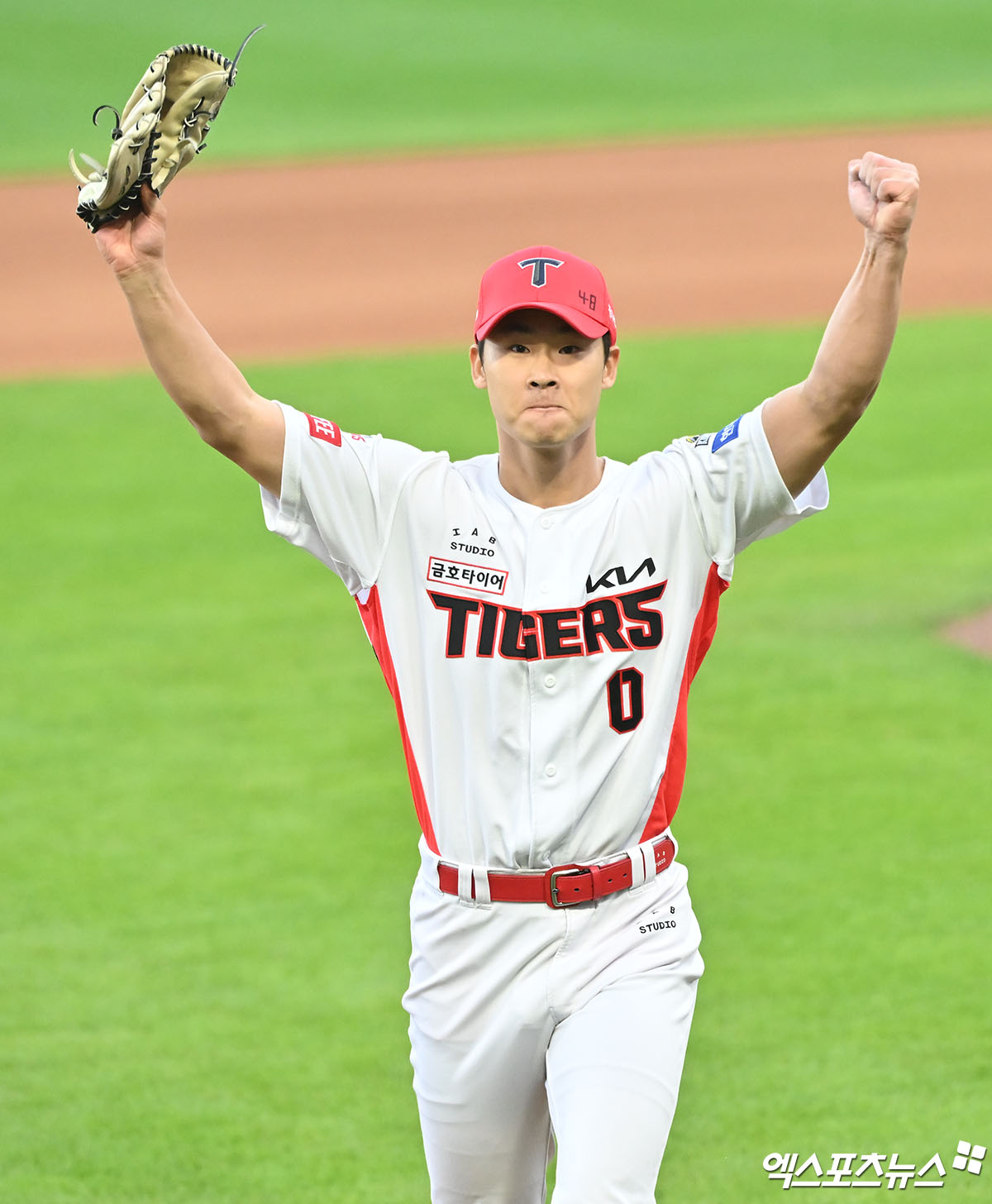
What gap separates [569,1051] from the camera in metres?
3.60

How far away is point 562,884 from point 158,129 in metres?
1.71

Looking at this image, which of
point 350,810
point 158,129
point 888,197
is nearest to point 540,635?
point 888,197

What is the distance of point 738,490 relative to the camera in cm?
386

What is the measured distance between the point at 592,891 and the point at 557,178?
78.2 ft

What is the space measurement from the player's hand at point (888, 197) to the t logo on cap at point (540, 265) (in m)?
0.61

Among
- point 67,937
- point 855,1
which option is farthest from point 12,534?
point 855,1

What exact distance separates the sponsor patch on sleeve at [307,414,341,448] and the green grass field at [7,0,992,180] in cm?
2668

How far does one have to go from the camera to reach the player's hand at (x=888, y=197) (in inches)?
142

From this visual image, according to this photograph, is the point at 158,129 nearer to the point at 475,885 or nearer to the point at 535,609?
the point at 535,609

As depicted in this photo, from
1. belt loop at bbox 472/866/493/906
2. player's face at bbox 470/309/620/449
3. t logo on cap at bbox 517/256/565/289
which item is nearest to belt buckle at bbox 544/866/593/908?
belt loop at bbox 472/866/493/906

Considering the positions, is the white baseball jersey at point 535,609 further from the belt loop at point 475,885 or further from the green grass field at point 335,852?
the green grass field at point 335,852

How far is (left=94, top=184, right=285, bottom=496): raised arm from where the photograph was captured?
12.0ft

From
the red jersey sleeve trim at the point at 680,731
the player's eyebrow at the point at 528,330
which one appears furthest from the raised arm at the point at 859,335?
the player's eyebrow at the point at 528,330

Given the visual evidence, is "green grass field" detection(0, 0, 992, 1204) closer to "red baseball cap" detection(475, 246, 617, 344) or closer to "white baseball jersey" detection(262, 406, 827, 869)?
"white baseball jersey" detection(262, 406, 827, 869)
